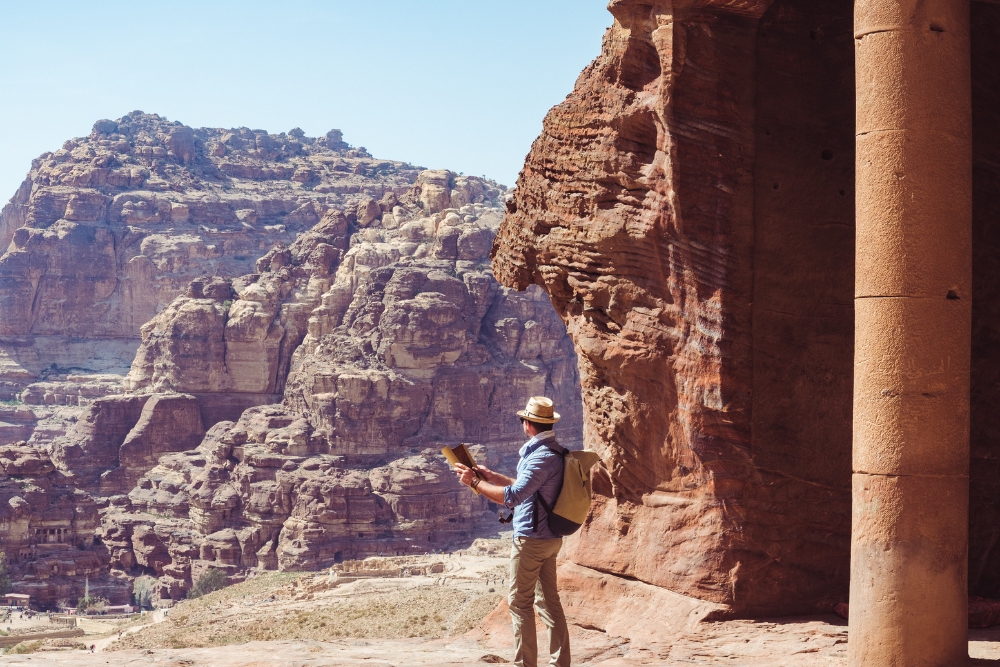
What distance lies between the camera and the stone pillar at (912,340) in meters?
6.99

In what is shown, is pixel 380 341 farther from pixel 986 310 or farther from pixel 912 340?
pixel 912 340

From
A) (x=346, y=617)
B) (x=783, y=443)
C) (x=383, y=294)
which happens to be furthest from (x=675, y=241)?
(x=383, y=294)

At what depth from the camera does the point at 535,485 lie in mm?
7234

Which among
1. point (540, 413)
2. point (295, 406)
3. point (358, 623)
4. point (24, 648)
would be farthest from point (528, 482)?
point (295, 406)

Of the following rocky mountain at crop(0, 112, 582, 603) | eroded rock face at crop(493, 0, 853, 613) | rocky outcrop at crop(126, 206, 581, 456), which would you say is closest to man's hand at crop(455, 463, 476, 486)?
eroded rock face at crop(493, 0, 853, 613)

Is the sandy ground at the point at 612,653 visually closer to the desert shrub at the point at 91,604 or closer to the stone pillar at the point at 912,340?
the stone pillar at the point at 912,340

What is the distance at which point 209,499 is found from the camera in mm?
75188

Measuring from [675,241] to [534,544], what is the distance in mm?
3756

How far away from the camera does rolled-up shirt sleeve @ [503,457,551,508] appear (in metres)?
7.21

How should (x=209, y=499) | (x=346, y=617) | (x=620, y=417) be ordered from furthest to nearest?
(x=209, y=499) → (x=346, y=617) → (x=620, y=417)

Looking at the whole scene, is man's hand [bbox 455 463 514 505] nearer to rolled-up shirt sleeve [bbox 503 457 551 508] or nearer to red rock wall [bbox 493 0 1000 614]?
rolled-up shirt sleeve [bbox 503 457 551 508]

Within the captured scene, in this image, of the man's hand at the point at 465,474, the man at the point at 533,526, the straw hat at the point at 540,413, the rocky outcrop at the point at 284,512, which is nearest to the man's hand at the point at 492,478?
the man at the point at 533,526

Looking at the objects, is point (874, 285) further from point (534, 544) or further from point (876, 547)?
point (534, 544)

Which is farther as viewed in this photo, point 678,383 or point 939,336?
point 678,383
